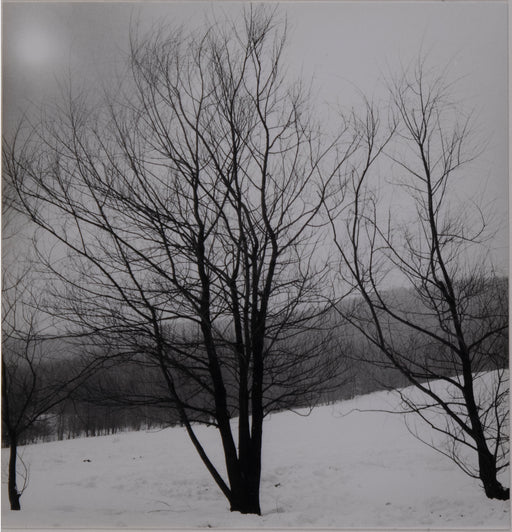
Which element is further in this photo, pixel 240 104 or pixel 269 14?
pixel 240 104

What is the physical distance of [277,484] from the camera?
14.3 feet

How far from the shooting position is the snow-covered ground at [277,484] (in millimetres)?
3551

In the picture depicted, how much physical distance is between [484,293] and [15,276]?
4.34 m

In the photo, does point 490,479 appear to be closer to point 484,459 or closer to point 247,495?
point 484,459

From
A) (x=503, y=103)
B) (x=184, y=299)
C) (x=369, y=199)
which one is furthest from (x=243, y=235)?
(x=503, y=103)

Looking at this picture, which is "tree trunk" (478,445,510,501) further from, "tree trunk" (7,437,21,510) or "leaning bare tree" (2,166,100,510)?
"tree trunk" (7,437,21,510)

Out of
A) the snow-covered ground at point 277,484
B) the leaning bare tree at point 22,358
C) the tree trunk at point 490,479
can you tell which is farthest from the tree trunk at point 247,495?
the tree trunk at point 490,479

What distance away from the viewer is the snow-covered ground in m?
3.55

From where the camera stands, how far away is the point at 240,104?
4281 millimetres

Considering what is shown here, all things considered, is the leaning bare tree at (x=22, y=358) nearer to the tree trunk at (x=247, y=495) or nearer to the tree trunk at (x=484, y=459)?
the tree trunk at (x=247, y=495)

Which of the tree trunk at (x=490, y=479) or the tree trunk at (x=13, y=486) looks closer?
the tree trunk at (x=490, y=479)

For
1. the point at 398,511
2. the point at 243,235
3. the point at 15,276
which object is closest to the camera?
the point at 398,511

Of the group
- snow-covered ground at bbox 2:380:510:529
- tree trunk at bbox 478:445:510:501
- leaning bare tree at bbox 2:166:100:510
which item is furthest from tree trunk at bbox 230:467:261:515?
tree trunk at bbox 478:445:510:501

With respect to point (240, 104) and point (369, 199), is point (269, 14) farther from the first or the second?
point (369, 199)
